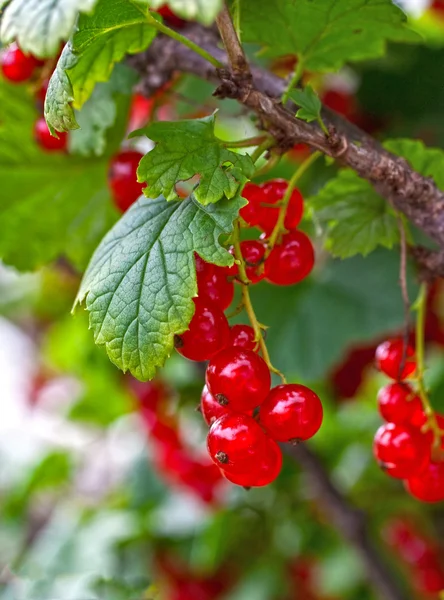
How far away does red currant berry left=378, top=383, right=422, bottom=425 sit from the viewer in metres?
0.73

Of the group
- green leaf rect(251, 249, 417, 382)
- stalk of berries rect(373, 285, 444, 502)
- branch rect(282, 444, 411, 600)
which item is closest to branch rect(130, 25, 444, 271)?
stalk of berries rect(373, 285, 444, 502)

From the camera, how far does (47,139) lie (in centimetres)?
92

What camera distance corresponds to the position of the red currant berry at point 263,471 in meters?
0.61

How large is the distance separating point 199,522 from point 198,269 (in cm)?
102

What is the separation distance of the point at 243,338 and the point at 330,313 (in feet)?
2.10

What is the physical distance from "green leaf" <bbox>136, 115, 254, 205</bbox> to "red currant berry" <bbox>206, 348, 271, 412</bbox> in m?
0.14

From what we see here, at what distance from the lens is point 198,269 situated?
629mm

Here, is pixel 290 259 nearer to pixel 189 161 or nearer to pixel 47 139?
pixel 189 161

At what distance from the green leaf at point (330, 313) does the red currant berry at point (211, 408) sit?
0.54 m

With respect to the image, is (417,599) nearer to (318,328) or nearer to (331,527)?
(331,527)

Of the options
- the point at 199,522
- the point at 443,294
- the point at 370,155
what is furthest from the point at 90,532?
the point at 370,155

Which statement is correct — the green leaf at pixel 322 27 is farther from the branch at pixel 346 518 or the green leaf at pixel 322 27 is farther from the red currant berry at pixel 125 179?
the branch at pixel 346 518

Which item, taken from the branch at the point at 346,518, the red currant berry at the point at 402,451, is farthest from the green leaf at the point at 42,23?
the branch at the point at 346,518

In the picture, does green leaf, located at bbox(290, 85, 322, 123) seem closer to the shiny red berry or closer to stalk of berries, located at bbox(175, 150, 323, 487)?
stalk of berries, located at bbox(175, 150, 323, 487)
